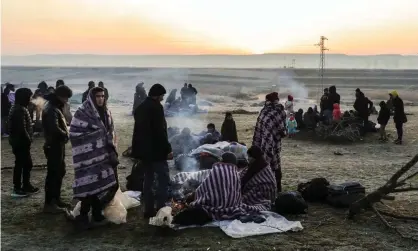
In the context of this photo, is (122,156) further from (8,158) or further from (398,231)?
(398,231)

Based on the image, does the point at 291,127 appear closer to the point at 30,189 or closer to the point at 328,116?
the point at 328,116

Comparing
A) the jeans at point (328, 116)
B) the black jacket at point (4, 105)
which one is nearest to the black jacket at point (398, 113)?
the jeans at point (328, 116)

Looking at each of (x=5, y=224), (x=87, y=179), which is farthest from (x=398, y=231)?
(x=5, y=224)

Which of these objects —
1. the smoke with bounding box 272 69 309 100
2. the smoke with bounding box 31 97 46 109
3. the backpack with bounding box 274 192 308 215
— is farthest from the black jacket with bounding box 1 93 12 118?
the smoke with bounding box 272 69 309 100

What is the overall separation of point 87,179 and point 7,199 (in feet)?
7.99

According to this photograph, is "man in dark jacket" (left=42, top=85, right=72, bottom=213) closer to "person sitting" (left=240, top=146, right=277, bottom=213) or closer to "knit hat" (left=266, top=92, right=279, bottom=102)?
"person sitting" (left=240, top=146, right=277, bottom=213)

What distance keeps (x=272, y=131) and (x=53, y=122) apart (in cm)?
361

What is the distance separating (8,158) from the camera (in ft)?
37.6

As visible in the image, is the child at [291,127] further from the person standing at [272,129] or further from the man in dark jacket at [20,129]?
the man in dark jacket at [20,129]

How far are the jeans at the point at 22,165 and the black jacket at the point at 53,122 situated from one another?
47.1 inches

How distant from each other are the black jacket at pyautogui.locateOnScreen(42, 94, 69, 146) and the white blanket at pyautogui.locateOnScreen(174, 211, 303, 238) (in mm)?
2193

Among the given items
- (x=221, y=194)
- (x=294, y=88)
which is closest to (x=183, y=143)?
(x=221, y=194)

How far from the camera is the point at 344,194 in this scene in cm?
Answer: 738

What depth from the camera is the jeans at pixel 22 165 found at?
7777 mm
